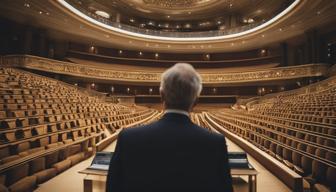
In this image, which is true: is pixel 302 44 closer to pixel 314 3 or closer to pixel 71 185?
pixel 314 3

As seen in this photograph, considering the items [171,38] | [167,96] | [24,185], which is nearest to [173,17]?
[171,38]

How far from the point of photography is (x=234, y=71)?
597 inches

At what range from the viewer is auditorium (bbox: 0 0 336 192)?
30.3 inches

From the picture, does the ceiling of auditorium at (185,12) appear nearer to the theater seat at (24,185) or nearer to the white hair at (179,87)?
the theater seat at (24,185)

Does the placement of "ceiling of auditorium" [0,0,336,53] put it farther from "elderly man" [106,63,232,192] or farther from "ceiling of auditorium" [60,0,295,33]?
"elderly man" [106,63,232,192]

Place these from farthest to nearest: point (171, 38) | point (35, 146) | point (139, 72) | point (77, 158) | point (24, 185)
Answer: point (171, 38)
point (139, 72)
point (77, 158)
point (35, 146)
point (24, 185)

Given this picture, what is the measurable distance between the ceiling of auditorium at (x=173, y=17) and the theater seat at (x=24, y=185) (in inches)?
370

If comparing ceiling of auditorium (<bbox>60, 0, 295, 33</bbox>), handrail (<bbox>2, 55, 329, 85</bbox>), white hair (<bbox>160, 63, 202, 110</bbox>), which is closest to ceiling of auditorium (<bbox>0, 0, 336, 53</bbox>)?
ceiling of auditorium (<bbox>60, 0, 295, 33</bbox>)

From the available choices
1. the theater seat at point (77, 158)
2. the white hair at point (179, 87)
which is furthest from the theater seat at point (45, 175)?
the white hair at point (179, 87)

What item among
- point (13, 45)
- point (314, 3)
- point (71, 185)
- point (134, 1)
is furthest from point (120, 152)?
point (134, 1)

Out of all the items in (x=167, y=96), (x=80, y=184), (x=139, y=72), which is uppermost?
(x=139, y=72)

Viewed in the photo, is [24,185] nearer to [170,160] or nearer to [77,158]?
[77,158]

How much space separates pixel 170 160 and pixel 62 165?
1.97 meters

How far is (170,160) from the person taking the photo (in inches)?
29.1
